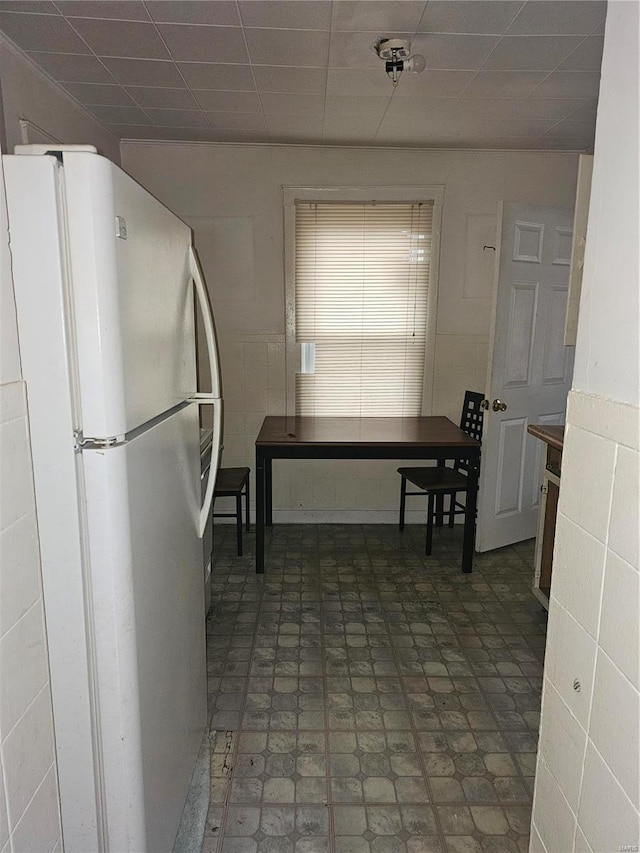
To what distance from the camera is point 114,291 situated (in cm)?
100

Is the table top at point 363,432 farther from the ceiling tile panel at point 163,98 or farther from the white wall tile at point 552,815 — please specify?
the white wall tile at point 552,815

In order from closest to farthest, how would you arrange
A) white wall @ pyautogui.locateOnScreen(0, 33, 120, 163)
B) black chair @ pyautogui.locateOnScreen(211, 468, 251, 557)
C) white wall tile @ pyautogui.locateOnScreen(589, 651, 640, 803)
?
1. white wall tile @ pyautogui.locateOnScreen(589, 651, 640, 803)
2. white wall @ pyautogui.locateOnScreen(0, 33, 120, 163)
3. black chair @ pyautogui.locateOnScreen(211, 468, 251, 557)

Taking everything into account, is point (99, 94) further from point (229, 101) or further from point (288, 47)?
point (288, 47)

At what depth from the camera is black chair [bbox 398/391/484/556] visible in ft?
11.4

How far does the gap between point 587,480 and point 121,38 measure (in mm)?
2501

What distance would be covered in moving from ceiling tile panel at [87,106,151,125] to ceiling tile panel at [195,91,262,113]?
1.38ft

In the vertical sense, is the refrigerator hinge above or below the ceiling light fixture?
Answer: below

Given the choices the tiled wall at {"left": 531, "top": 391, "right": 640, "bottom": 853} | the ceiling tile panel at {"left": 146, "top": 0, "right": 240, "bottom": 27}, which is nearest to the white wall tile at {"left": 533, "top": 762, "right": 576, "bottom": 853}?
the tiled wall at {"left": 531, "top": 391, "right": 640, "bottom": 853}

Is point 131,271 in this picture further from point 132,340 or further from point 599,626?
point 599,626

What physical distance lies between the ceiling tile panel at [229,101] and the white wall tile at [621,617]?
2879 mm

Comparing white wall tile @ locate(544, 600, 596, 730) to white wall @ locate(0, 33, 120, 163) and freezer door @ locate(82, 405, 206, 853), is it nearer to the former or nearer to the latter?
freezer door @ locate(82, 405, 206, 853)

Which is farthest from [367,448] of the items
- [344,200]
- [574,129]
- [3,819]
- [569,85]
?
[3,819]

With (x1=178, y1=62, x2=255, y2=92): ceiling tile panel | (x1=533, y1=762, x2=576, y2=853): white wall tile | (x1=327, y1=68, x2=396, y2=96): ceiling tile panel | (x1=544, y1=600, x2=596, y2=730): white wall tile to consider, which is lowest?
(x1=533, y1=762, x2=576, y2=853): white wall tile

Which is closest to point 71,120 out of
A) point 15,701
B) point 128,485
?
point 128,485
